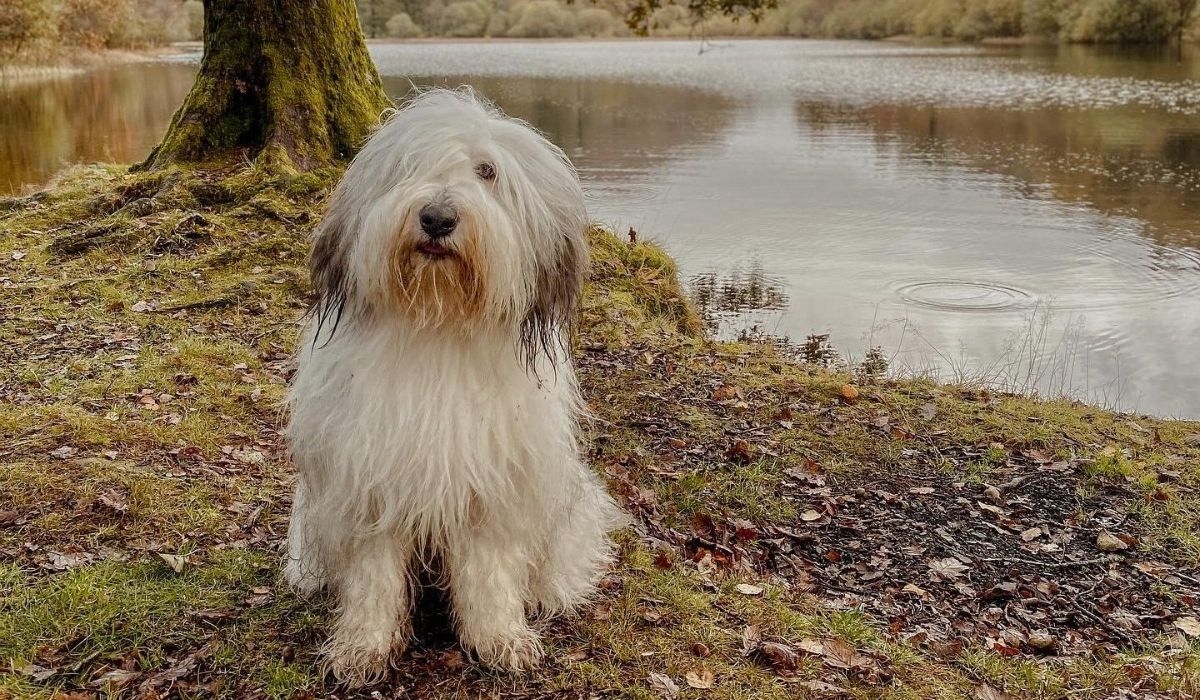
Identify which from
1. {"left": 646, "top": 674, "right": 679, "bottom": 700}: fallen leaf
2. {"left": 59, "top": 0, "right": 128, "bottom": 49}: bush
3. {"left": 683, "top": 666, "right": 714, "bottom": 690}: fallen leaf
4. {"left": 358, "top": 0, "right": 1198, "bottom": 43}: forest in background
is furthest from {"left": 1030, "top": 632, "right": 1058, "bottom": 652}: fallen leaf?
{"left": 358, "top": 0, "right": 1198, "bottom": 43}: forest in background

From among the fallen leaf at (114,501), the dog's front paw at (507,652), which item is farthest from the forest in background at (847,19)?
the dog's front paw at (507,652)

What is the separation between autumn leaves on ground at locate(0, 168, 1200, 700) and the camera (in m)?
3.71

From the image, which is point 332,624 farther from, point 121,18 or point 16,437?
point 121,18

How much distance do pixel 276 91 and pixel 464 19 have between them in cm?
9510

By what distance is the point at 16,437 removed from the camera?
506cm

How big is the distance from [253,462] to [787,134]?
23142 millimetres

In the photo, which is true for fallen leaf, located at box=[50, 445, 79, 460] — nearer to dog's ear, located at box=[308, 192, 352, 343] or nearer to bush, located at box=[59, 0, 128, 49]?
dog's ear, located at box=[308, 192, 352, 343]

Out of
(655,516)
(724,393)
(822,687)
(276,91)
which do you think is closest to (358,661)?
(822,687)

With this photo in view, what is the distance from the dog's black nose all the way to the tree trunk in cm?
689

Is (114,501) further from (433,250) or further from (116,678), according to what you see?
(433,250)

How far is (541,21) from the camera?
10188cm

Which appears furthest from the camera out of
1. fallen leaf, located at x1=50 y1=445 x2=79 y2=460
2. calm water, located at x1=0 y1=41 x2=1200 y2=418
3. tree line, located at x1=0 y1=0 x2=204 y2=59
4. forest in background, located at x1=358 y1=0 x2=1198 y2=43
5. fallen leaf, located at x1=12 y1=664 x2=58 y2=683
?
forest in background, located at x1=358 y1=0 x2=1198 y2=43

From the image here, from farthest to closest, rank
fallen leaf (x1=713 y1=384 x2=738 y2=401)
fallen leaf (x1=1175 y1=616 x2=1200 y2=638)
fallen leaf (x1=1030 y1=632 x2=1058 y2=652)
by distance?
fallen leaf (x1=713 y1=384 x2=738 y2=401) → fallen leaf (x1=1175 y1=616 x2=1200 y2=638) → fallen leaf (x1=1030 y1=632 x2=1058 y2=652)

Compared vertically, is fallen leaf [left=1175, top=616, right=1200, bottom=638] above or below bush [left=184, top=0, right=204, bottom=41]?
below
